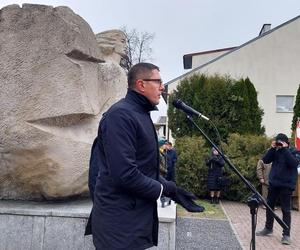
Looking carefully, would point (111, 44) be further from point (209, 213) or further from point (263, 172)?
point (263, 172)

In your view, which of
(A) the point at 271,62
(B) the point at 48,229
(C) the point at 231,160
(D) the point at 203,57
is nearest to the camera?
(B) the point at 48,229

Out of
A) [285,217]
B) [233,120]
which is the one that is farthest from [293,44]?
[285,217]

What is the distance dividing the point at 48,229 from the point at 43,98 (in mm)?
1394

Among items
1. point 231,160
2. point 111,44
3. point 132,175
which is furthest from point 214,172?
point 132,175

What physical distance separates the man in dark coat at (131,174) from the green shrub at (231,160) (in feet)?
30.1

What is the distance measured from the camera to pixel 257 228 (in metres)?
8.20

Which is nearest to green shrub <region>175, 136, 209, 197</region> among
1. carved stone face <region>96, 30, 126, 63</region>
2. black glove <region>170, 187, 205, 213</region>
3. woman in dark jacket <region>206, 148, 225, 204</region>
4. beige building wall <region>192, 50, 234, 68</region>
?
woman in dark jacket <region>206, 148, 225, 204</region>

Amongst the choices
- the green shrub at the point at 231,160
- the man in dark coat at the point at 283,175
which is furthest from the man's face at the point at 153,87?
the green shrub at the point at 231,160

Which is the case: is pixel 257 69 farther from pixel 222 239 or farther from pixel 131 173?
pixel 131 173

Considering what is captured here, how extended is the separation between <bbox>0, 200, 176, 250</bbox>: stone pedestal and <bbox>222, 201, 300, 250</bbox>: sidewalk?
8.92 ft

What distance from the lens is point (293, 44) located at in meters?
24.1

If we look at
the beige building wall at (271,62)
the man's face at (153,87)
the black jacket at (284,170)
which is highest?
the beige building wall at (271,62)

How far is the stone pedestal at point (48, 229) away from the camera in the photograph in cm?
439

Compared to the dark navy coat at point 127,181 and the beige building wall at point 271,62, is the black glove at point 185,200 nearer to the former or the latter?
the dark navy coat at point 127,181
